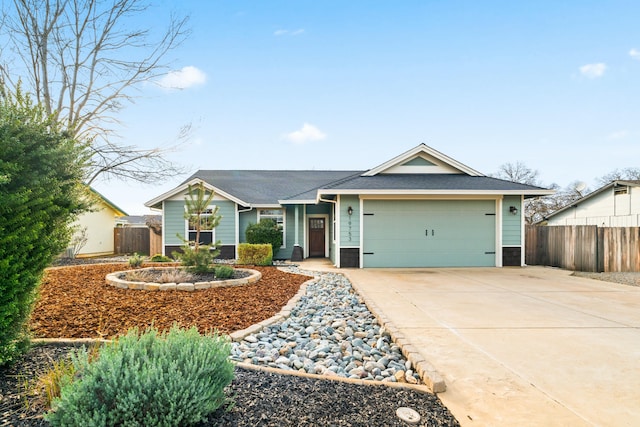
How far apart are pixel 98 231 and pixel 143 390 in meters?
18.6

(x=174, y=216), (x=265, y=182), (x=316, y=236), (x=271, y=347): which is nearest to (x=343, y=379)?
(x=271, y=347)

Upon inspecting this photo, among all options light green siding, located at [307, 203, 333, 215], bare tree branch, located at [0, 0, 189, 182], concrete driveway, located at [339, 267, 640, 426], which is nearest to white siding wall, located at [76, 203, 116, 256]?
bare tree branch, located at [0, 0, 189, 182]

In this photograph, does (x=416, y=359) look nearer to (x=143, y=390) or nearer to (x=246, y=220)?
(x=143, y=390)

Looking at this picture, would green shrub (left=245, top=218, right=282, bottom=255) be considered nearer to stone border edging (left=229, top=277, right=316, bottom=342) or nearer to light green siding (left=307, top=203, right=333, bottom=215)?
light green siding (left=307, top=203, right=333, bottom=215)

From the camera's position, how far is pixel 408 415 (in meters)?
2.16

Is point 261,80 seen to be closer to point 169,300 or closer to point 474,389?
point 169,300

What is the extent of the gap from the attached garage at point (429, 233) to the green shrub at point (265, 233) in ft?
12.9

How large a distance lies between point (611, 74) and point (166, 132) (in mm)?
17105

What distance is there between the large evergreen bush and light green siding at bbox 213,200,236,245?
10.9m

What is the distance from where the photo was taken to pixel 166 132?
1538 cm

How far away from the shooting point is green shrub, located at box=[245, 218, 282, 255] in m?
12.9

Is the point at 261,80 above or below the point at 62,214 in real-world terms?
above

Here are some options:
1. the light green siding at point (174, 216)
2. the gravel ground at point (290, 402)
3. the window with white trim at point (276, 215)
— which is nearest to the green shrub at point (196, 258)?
the gravel ground at point (290, 402)

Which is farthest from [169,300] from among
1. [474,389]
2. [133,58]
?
[133,58]
